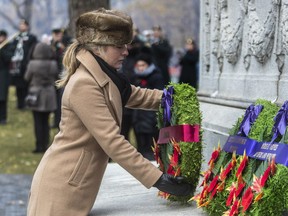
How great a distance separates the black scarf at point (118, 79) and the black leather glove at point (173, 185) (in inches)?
23.3

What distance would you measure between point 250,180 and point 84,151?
3.12 ft

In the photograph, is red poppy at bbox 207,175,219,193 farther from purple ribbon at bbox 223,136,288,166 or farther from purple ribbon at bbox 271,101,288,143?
purple ribbon at bbox 271,101,288,143

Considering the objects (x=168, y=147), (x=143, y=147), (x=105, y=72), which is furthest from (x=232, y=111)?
(x=143, y=147)

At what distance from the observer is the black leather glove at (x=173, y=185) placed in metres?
3.74

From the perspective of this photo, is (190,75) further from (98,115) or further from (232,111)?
(98,115)

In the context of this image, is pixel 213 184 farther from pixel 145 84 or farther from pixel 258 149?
A: pixel 145 84

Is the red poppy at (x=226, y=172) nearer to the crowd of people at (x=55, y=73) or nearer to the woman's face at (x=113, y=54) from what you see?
the woman's face at (x=113, y=54)

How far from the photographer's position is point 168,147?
411cm

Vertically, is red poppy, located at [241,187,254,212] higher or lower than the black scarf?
lower

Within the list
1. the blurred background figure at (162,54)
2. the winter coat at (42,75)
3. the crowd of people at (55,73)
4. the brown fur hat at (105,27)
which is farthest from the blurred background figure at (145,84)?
the brown fur hat at (105,27)

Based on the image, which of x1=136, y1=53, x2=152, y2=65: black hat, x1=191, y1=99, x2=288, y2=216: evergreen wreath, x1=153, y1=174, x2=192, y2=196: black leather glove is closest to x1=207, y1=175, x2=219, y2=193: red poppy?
x1=191, y1=99, x2=288, y2=216: evergreen wreath

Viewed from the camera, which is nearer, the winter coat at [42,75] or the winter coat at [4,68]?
the winter coat at [42,75]

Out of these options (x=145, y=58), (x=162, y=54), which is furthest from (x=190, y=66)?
(x=145, y=58)

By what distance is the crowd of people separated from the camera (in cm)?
920
